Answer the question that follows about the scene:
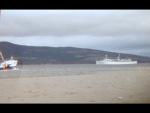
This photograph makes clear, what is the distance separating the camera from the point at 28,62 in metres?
3.80

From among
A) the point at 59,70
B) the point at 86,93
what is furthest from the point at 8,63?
the point at 59,70

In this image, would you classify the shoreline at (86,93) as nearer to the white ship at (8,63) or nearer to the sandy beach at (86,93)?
the sandy beach at (86,93)

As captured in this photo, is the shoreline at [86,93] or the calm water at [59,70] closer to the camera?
the shoreline at [86,93]

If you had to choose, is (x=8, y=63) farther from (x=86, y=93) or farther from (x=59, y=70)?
(x=59, y=70)

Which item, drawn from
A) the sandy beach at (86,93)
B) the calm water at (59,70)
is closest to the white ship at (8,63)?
the calm water at (59,70)

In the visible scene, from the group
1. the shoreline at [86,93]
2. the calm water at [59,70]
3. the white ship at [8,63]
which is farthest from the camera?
the calm water at [59,70]

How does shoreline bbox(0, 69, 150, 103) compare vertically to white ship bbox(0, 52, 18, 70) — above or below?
below

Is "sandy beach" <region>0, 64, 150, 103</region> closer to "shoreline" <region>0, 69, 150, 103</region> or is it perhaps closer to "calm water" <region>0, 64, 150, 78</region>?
"shoreline" <region>0, 69, 150, 103</region>

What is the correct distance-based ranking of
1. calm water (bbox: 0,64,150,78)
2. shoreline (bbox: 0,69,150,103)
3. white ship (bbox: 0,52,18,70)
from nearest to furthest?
shoreline (bbox: 0,69,150,103)
white ship (bbox: 0,52,18,70)
calm water (bbox: 0,64,150,78)

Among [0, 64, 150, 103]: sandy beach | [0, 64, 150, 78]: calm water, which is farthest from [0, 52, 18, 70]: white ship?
[0, 64, 150, 103]: sandy beach

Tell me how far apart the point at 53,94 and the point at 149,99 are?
4.04 ft

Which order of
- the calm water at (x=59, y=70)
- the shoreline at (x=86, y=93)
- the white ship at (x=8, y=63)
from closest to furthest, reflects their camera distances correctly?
1. the shoreline at (x=86, y=93)
2. the white ship at (x=8, y=63)
3. the calm water at (x=59, y=70)
